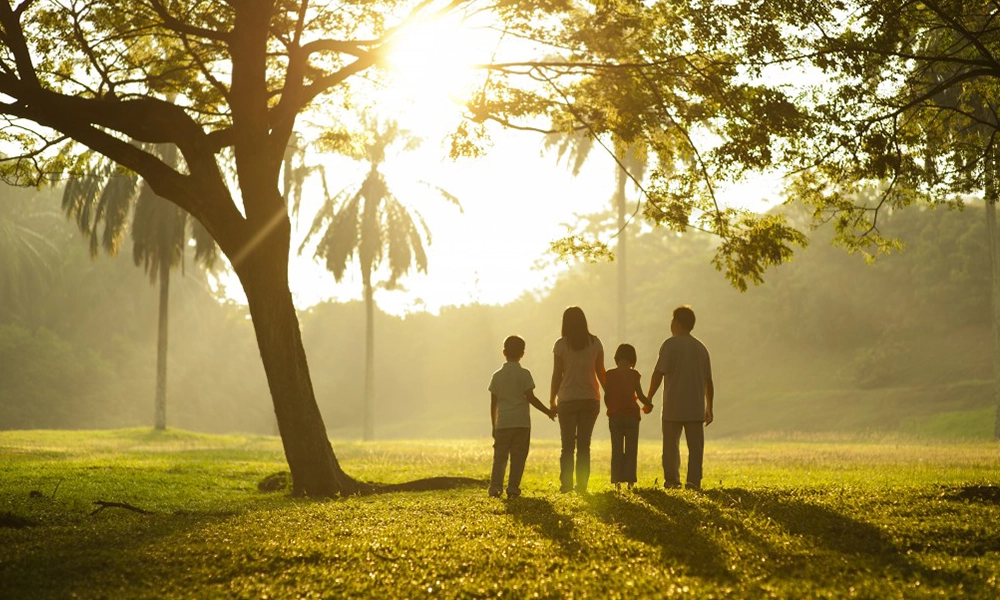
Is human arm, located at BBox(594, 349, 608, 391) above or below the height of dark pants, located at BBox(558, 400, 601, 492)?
above

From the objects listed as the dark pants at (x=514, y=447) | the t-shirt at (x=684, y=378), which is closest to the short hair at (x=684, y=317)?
the t-shirt at (x=684, y=378)

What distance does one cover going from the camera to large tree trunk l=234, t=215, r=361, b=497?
13492mm

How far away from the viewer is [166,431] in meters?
40.4

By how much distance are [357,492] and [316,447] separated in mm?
829

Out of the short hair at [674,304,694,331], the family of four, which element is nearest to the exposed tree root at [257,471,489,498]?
the family of four

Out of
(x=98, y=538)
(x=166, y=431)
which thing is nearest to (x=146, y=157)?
(x=98, y=538)

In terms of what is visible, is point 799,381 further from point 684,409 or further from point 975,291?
point 684,409

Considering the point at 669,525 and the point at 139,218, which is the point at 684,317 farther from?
the point at 139,218

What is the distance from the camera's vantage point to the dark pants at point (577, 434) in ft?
36.7

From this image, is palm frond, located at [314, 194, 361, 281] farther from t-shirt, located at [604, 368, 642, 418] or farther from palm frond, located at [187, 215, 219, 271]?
t-shirt, located at [604, 368, 642, 418]

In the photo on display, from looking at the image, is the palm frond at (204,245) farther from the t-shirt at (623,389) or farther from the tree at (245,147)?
the t-shirt at (623,389)

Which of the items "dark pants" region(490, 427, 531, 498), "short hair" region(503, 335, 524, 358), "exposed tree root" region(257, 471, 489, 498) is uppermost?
"short hair" region(503, 335, 524, 358)

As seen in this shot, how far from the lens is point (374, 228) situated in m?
41.3

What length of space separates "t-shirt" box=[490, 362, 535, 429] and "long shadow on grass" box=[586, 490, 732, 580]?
4.04 feet
